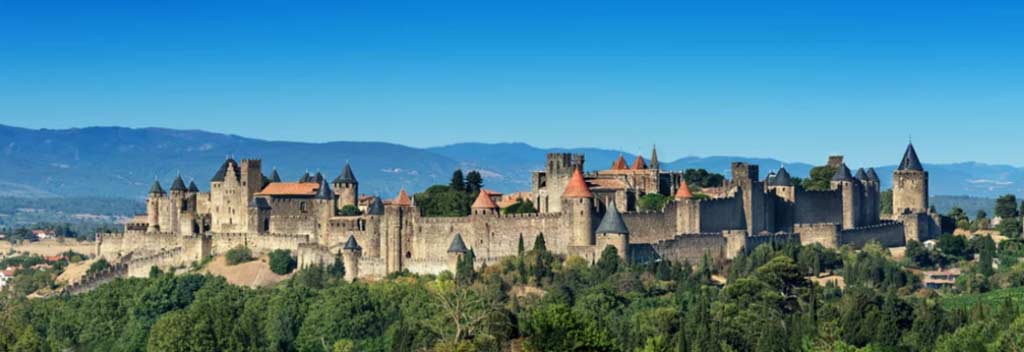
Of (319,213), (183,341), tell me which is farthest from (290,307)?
(319,213)

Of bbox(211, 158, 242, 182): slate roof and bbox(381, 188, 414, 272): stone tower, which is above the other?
bbox(211, 158, 242, 182): slate roof

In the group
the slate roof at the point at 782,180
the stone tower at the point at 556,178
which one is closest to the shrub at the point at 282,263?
the stone tower at the point at 556,178

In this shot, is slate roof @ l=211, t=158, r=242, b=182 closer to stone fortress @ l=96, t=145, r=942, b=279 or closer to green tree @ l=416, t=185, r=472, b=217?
stone fortress @ l=96, t=145, r=942, b=279

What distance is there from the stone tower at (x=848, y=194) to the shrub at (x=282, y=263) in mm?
23308

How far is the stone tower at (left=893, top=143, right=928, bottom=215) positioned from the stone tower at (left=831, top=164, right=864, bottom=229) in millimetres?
3572

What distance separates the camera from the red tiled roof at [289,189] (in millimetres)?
74938

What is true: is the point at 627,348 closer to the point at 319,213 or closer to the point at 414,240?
the point at 414,240

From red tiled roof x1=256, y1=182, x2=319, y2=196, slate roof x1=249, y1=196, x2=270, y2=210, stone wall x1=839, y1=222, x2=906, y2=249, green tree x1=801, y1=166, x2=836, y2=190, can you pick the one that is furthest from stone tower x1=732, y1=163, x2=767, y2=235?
slate roof x1=249, y1=196, x2=270, y2=210

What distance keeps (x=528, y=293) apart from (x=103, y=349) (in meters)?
16.4

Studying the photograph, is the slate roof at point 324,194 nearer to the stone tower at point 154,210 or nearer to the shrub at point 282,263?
the shrub at point 282,263

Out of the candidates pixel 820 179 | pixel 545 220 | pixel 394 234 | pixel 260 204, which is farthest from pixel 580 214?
pixel 820 179

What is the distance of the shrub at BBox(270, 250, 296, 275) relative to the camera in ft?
233

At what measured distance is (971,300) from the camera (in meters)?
63.2

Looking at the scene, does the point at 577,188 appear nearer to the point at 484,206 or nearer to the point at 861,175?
the point at 484,206
